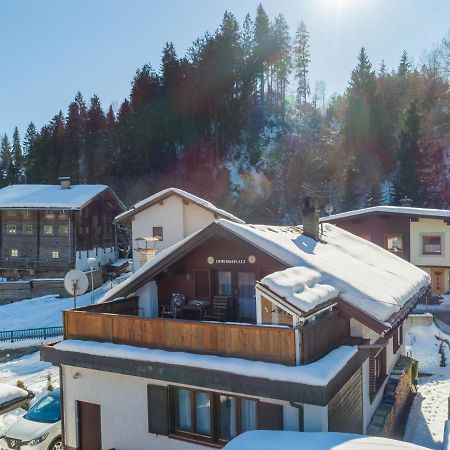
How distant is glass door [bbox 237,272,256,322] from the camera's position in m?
11.4

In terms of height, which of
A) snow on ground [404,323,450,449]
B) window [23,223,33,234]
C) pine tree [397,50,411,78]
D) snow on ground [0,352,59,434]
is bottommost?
snow on ground [0,352,59,434]

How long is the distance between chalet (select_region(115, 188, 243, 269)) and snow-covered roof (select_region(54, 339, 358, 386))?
59.5 feet

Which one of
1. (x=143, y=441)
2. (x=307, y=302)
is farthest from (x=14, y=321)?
(x=307, y=302)

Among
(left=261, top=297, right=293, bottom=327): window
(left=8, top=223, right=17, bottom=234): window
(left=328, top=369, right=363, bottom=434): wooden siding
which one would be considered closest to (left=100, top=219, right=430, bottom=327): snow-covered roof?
(left=261, top=297, right=293, bottom=327): window

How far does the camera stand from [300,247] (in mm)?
11055

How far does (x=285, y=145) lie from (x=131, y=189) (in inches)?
768

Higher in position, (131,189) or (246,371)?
(131,189)

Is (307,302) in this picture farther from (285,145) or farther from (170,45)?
(170,45)

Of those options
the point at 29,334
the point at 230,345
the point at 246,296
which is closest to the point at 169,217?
the point at 29,334

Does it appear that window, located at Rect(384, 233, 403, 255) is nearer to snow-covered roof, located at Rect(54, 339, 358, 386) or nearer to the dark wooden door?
snow-covered roof, located at Rect(54, 339, 358, 386)

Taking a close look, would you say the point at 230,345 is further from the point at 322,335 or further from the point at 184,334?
the point at 322,335

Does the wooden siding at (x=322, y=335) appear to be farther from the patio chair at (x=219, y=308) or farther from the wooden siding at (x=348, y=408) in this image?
the patio chair at (x=219, y=308)

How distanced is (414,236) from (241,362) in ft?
80.4

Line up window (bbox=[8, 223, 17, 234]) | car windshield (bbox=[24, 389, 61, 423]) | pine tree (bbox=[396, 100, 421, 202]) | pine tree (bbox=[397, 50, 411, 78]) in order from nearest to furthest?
car windshield (bbox=[24, 389, 61, 423])
window (bbox=[8, 223, 17, 234])
pine tree (bbox=[396, 100, 421, 202])
pine tree (bbox=[397, 50, 411, 78])
